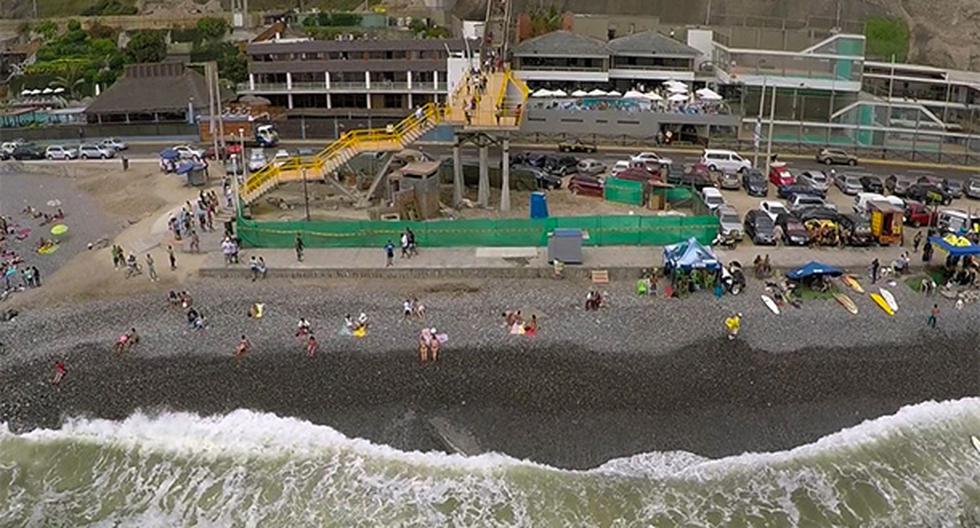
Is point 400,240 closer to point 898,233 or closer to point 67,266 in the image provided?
point 67,266

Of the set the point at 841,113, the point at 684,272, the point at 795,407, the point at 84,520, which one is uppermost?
the point at 841,113

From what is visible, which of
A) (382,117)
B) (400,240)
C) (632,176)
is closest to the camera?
(400,240)

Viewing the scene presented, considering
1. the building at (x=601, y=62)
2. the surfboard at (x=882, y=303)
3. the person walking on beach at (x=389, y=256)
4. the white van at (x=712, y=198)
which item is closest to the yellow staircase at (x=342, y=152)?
the person walking on beach at (x=389, y=256)

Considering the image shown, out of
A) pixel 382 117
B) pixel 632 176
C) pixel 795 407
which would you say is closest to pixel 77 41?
pixel 382 117

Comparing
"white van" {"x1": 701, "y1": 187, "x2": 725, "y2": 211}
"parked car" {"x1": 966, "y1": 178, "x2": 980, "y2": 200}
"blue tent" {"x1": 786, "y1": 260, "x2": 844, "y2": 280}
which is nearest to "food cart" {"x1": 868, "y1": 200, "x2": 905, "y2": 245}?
"blue tent" {"x1": 786, "y1": 260, "x2": 844, "y2": 280}

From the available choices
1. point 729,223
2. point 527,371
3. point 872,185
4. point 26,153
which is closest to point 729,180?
point 872,185

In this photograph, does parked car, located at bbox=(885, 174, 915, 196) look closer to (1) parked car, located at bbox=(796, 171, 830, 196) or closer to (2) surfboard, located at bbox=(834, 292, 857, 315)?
(1) parked car, located at bbox=(796, 171, 830, 196)
